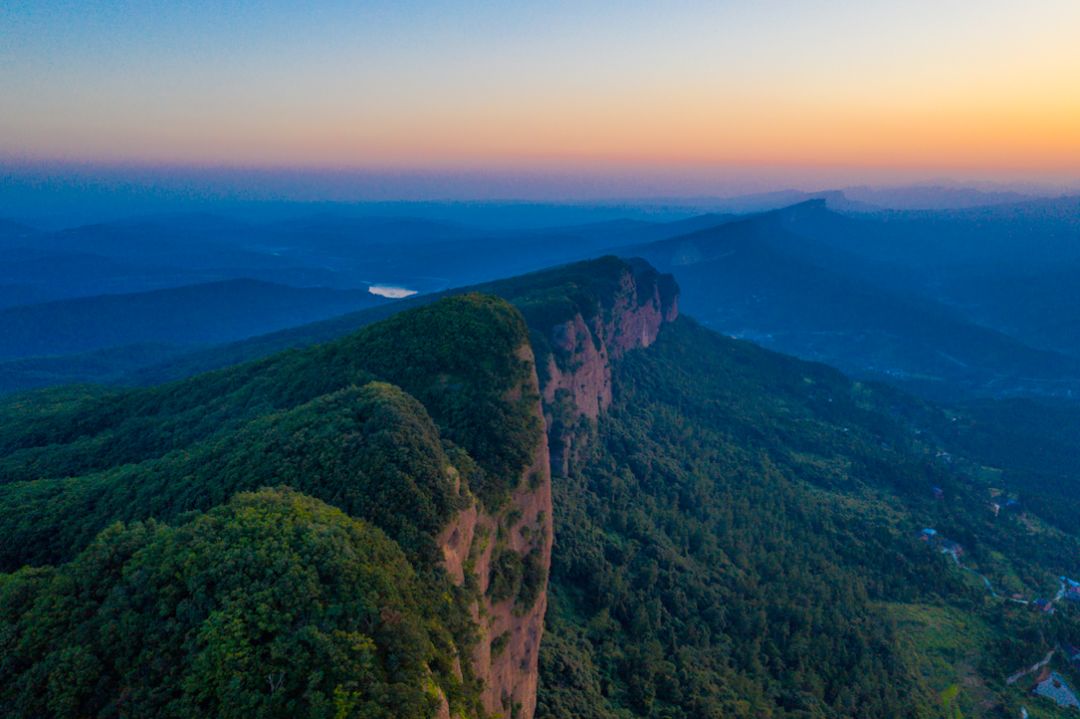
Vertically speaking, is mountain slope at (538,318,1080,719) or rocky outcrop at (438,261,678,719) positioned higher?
rocky outcrop at (438,261,678,719)

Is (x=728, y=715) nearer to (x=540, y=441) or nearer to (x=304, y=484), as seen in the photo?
(x=540, y=441)

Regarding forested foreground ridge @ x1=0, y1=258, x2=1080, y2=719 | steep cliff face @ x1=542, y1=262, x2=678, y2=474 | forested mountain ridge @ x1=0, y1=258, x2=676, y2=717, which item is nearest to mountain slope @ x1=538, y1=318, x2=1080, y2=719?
forested foreground ridge @ x1=0, y1=258, x2=1080, y2=719

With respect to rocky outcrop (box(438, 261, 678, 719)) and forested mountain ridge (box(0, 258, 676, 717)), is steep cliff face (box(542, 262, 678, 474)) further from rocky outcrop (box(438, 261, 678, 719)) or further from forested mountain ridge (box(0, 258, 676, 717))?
forested mountain ridge (box(0, 258, 676, 717))

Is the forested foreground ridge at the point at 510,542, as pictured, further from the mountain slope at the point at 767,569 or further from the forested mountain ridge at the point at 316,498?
the mountain slope at the point at 767,569

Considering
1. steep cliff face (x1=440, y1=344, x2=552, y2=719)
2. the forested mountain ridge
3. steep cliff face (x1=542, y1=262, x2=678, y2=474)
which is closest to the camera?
the forested mountain ridge

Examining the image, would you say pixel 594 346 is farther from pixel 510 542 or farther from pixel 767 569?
pixel 510 542

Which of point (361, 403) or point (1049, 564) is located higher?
point (361, 403)

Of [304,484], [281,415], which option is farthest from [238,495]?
[281,415]

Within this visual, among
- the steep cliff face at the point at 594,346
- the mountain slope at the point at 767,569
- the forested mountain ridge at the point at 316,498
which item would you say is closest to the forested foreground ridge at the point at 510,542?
the forested mountain ridge at the point at 316,498

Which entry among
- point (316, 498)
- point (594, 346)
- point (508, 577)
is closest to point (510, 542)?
point (508, 577)
